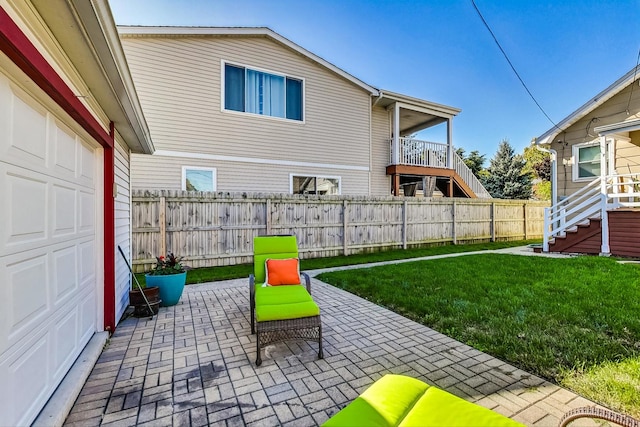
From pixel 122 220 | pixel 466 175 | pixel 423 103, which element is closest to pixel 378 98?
pixel 423 103

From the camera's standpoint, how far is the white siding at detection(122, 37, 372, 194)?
28.7 ft

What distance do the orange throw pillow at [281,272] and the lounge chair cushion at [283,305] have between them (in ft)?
0.98

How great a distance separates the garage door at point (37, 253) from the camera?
1796 millimetres

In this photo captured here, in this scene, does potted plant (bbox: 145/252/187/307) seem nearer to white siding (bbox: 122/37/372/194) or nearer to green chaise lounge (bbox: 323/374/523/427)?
green chaise lounge (bbox: 323/374/523/427)

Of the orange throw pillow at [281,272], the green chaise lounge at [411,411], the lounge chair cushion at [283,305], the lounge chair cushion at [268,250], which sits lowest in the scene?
the lounge chair cushion at [283,305]

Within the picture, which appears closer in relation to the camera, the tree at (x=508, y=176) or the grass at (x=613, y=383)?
the grass at (x=613, y=383)

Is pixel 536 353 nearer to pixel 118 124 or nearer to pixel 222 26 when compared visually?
pixel 118 124

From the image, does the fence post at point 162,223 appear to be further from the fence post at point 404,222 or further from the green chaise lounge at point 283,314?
the fence post at point 404,222

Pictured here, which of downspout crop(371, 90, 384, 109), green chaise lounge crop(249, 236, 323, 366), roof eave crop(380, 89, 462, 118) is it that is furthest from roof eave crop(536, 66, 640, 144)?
green chaise lounge crop(249, 236, 323, 366)

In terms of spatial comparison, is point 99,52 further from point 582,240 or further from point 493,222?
point 493,222

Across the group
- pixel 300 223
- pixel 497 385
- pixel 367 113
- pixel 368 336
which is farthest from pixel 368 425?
pixel 367 113

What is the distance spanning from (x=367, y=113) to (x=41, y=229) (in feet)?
37.5

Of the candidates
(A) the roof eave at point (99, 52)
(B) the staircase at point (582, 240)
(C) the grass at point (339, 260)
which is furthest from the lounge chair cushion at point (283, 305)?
(B) the staircase at point (582, 240)

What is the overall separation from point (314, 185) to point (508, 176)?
20398mm
